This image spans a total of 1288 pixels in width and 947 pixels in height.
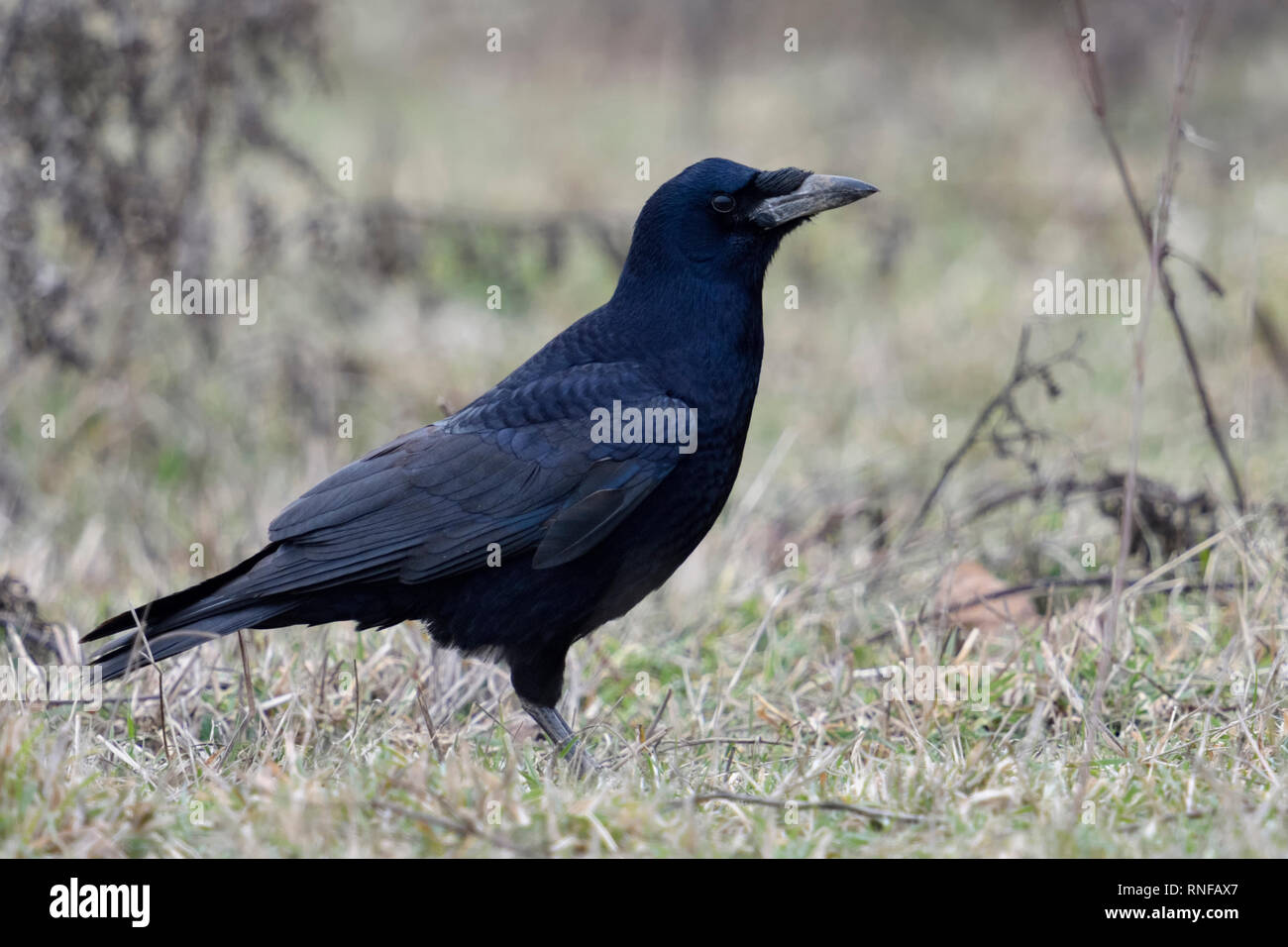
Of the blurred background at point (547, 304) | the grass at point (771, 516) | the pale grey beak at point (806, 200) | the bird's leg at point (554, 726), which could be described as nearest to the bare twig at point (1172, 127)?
the blurred background at point (547, 304)

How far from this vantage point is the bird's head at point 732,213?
12.2ft

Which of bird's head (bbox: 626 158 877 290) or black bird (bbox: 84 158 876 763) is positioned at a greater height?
bird's head (bbox: 626 158 877 290)

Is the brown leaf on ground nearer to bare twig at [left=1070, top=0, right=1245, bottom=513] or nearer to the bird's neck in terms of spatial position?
bare twig at [left=1070, top=0, right=1245, bottom=513]

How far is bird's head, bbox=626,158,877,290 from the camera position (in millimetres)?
3721

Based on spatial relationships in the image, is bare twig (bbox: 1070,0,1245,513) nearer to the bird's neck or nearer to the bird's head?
the bird's head

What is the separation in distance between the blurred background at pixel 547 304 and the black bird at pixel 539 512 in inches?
18.5

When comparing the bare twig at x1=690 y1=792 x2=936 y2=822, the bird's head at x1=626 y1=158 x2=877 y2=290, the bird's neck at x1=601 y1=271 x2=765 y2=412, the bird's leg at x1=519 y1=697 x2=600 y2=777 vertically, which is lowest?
the bare twig at x1=690 y1=792 x2=936 y2=822

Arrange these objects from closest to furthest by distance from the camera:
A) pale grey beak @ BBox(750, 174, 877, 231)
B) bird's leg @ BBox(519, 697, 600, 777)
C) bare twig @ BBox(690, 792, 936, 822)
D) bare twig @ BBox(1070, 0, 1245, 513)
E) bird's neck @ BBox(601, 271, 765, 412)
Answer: bare twig @ BBox(690, 792, 936, 822) → bare twig @ BBox(1070, 0, 1245, 513) → bird's leg @ BBox(519, 697, 600, 777) → bird's neck @ BBox(601, 271, 765, 412) → pale grey beak @ BBox(750, 174, 877, 231)

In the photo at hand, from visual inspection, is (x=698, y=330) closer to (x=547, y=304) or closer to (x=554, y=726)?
(x=554, y=726)

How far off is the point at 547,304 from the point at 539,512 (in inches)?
187

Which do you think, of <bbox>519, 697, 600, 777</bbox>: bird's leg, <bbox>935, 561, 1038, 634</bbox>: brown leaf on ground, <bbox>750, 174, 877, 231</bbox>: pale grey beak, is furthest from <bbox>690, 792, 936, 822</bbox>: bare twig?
<bbox>750, 174, 877, 231</bbox>: pale grey beak

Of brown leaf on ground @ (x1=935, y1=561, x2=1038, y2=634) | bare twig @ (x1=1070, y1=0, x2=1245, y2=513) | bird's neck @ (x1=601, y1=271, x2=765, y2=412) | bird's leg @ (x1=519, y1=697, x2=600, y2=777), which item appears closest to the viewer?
bare twig @ (x1=1070, y1=0, x2=1245, y2=513)

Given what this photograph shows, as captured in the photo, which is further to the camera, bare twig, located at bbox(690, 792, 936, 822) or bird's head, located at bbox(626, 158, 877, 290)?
bird's head, located at bbox(626, 158, 877, 290)

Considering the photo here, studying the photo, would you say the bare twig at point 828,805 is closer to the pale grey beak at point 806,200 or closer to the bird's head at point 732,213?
the bird's head at point 732,213
